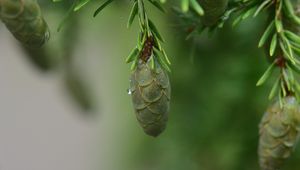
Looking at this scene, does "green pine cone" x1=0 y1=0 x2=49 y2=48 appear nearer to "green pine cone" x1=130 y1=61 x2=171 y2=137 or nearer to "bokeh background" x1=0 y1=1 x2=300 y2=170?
"green pine cone" x1=130 y1=61 x2=171 y2=137

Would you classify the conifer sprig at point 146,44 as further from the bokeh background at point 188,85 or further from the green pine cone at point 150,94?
the bokeh background at point 188,85

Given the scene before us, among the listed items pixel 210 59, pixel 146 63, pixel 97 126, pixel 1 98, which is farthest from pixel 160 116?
pixel 1 98

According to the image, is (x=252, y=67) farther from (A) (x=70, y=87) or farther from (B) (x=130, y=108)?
(B) (x=130, y=108)

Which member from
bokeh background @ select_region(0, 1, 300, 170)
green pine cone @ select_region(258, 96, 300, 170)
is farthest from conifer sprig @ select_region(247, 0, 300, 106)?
bokeh background @ select_region(0, 1, 300, 170)

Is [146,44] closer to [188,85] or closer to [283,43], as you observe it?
[283,43]

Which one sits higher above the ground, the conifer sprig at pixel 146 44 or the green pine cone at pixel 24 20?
the green pine cone at pixel 24 20

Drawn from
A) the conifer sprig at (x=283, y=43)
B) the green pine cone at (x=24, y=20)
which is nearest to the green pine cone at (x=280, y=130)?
the conifer sprig at (x=283, y=43)

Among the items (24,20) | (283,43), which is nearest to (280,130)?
(283,43)
